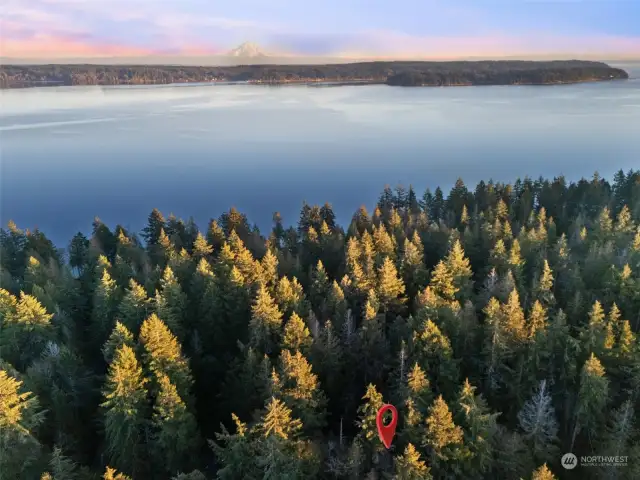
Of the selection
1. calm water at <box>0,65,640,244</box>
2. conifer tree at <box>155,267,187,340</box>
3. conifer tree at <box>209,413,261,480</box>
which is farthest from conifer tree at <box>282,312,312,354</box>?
calm water at <box>0,65,640,244</box>

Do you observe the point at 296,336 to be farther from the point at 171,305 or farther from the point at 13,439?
the point at 13,439

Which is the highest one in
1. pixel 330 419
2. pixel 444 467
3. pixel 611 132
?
pixel 611 132

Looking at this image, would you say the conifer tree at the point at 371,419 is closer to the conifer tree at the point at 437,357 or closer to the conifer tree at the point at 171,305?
the conifer tree at the point at 437,357

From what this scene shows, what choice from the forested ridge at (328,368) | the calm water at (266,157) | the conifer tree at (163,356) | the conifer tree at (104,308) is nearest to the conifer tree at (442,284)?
the forested ridge at (328,368)

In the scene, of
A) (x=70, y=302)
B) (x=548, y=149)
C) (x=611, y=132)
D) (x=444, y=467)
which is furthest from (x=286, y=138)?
(x=444, y=467)

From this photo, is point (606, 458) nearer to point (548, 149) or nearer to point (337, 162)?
point (337, 162)

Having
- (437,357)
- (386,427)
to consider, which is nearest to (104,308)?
(386,427)

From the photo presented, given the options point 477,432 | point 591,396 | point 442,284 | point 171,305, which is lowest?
point 477,432
